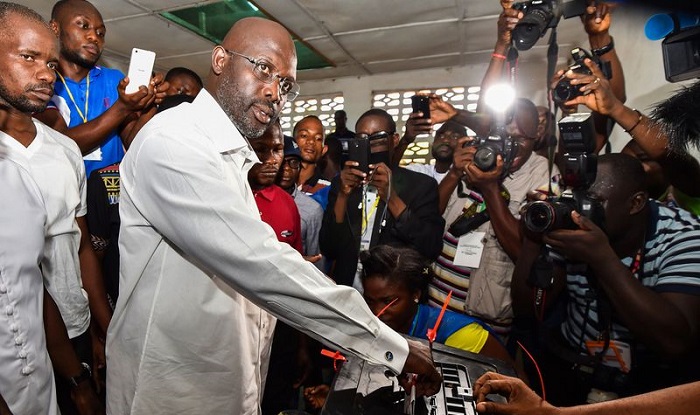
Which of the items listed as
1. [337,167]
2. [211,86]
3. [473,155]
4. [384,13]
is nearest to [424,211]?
[473,155]

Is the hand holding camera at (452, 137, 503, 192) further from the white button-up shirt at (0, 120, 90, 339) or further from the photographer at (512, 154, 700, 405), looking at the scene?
the white button-up shirt at (0, 120, 90, 339)

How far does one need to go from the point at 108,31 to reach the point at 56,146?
4.05 metres

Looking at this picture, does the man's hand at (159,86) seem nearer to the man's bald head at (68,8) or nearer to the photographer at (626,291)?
the man's bald head at (68,8)

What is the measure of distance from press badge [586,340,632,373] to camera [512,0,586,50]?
1.49 meters

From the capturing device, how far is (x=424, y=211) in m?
2.36

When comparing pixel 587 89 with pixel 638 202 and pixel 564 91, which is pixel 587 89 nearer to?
pixel 564 91

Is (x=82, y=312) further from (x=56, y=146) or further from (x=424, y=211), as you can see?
(x=424, y=211)

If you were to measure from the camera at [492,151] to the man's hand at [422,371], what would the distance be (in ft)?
4.07

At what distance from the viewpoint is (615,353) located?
1593mm

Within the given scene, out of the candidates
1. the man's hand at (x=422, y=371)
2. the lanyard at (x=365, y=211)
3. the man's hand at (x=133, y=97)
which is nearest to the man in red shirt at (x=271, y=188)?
the lanyard at (x=365, y=211)

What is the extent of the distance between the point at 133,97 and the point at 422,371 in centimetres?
196

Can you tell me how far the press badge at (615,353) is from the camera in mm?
1584

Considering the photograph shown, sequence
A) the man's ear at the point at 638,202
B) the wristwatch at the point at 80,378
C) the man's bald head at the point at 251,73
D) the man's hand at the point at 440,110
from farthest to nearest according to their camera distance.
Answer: the man's hand at the point at 440,110, the man's ear at the point at 638,202, the wristwatch at the point at 80,378, the man's bald head at the point at 251,73

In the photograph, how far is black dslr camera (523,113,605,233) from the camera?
1508 mm
